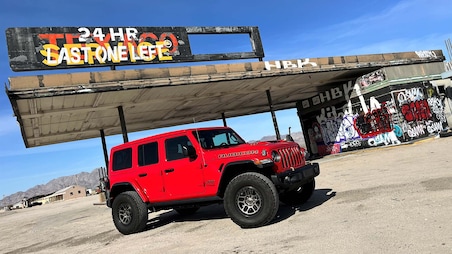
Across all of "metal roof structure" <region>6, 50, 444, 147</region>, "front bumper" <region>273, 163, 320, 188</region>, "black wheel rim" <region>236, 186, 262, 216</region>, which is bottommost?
"black wheel rim" <region>236, 186, 262, 216</region>

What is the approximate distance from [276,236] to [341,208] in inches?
73.7

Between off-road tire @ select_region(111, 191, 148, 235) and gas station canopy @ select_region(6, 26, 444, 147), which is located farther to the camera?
gas station canopy @ select_region(6, 26, 444, 147)

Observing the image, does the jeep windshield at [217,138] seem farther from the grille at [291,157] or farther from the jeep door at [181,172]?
the grille at [291,157]

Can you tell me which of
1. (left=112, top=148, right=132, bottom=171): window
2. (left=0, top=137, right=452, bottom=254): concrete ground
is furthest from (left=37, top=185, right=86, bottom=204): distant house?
(left=112, top=148, right=132, bottom=171): window

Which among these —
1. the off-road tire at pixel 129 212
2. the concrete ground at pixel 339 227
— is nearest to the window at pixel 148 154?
the off-road tire at pixel 129 212

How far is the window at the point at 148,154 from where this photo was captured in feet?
25.5

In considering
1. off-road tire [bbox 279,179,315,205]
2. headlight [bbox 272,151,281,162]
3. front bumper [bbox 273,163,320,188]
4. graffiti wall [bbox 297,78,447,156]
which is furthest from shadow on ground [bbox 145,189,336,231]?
graffiti wall [bbox 297,78,447,156]

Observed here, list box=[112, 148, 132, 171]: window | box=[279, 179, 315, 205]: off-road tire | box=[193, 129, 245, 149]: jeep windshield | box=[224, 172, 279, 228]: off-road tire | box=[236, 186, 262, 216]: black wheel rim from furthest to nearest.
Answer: box=[112, 148, 132, 171]: window → box=[279, 179, 315, 205]: off-road tire → box=[193, 129, 245, 149]: jeep windshield → box=[236, 186, 262, 216]: black wheel rim → box=[224, 172, 279, 228]: off-road tire

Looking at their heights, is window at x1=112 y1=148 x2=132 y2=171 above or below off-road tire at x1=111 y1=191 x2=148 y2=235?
above

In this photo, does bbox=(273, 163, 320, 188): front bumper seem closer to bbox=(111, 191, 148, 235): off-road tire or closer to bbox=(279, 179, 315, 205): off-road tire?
bbox=(279, 179, 315, 205): off-road tire

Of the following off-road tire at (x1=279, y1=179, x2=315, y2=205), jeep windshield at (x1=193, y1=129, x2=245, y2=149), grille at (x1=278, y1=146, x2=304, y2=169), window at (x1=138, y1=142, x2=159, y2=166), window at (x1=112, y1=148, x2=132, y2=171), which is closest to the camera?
grille at (x1=278, y1=146, x2=304, y2=169)

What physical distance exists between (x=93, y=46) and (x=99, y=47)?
0.82 feet

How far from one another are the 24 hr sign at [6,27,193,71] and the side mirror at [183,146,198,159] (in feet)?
31.0

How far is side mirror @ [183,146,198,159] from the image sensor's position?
6854 mm
